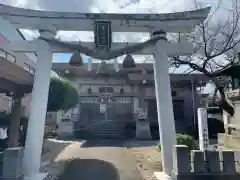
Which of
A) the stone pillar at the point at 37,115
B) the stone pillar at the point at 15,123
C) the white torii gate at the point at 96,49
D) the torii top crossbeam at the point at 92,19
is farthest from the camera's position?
the stone pillar at the point at 15,123

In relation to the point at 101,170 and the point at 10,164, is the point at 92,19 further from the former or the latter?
the point at 101,170

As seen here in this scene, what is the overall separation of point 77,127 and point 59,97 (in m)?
10.8

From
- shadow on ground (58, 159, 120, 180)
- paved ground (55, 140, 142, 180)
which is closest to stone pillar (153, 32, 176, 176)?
paved ground (55, 140, 142, 180)

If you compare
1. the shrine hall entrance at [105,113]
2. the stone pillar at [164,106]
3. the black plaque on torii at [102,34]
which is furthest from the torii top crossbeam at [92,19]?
the shrine hall entrance at [105,113]

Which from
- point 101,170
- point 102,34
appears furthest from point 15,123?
point 102,34

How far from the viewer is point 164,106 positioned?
26.1ft

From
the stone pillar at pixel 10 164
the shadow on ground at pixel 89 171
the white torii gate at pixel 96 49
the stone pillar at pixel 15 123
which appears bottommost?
the shadow on ground at pixel 89 171

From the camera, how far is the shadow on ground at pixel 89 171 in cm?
→ 805

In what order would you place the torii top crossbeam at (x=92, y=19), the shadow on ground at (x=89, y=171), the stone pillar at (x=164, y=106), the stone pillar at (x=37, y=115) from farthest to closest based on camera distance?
the shadow on ground at (x=89, y=171) → the torii top crossbeam at (x=92, y=19) → the stone pillar at (x=164, y=106) → the stone pillar at (x=37, y=115)

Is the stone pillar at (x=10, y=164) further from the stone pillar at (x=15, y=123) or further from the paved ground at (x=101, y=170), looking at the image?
the stone pillar at (x=15, y=123)

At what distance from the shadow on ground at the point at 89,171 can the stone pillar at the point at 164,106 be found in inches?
66.8

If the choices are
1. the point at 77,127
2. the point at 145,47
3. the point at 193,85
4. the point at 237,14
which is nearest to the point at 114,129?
the point at 77,127

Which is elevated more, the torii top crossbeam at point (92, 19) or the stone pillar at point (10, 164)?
the torii top crossbeam at point (92, 19)

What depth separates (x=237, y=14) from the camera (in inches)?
553
